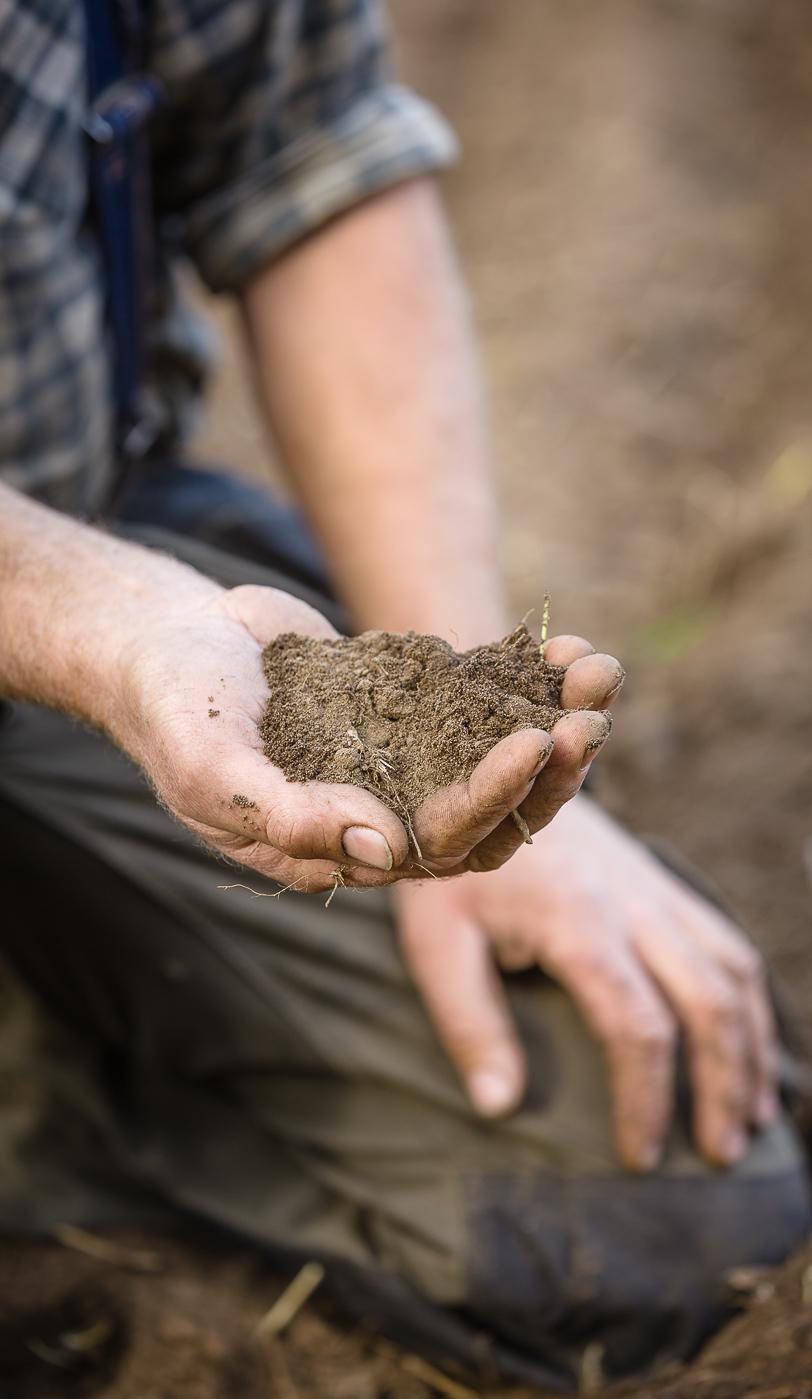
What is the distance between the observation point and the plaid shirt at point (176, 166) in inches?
65.0

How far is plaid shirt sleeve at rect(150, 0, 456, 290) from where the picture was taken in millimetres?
1946

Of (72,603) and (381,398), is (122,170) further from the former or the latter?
(72,603)

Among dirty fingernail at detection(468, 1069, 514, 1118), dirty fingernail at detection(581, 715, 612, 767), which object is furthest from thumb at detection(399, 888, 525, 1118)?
dirty fingernail at detection(581, 715, 612, 767)

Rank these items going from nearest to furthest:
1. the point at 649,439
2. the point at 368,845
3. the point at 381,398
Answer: the point at 368,845 < the point at 381,398 < the point at 649,439

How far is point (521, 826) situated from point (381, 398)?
1.14 metres

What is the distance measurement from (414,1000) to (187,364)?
4.26 ft

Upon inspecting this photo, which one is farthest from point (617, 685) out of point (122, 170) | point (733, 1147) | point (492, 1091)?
point (122, 170)

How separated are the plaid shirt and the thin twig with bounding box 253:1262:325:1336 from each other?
123cm

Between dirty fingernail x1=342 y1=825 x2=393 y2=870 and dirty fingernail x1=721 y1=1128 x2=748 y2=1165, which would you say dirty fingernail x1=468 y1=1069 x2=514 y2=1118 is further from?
dirty fingernail x1=342 y1=825 x2=393 y2=870

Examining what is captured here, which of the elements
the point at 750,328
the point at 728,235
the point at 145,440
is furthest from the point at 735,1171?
the point at 728,235

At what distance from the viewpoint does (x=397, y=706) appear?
1.16m

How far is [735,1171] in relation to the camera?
1709mm

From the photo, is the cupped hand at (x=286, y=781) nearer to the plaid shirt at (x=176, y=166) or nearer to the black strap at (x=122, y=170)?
the plaid shirt at (x=176, y=166)

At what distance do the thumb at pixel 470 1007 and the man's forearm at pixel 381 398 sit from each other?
0.51m
